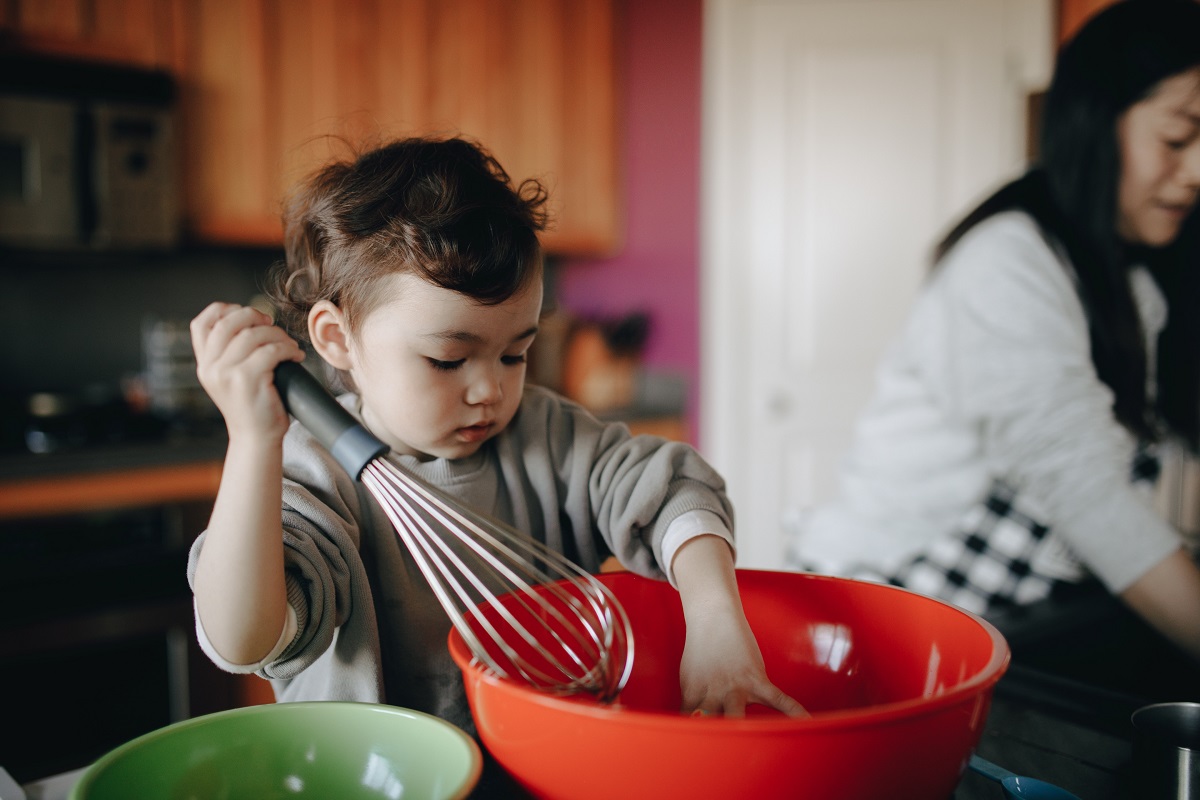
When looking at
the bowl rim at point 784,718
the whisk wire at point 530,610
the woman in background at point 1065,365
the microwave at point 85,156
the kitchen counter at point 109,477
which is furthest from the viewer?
the microwave at point 85,156

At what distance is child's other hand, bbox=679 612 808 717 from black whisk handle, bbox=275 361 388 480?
8.4 inches

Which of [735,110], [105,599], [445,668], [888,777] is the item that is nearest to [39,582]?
[105,599]

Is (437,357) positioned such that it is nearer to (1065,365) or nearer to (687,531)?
(687,531)

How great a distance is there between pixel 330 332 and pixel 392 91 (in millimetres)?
1648

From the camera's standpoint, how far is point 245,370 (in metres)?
0.47

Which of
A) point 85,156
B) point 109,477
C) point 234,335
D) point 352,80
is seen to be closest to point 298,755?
point 234,335

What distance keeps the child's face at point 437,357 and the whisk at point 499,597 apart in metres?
0.08

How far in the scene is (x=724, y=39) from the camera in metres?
2.31

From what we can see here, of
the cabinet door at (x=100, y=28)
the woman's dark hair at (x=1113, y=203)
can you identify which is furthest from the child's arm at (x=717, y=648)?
the cabinet door at (x=100, y=28)

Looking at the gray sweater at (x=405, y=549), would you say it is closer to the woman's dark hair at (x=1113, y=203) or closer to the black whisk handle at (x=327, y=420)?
the black whisk handle at (x=327, y=420)

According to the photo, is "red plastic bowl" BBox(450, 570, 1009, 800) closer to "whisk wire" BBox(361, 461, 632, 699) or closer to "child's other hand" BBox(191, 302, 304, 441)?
"whisk wire" BBox(361, 461, 632, 699)

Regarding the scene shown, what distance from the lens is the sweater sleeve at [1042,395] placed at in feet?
2.82

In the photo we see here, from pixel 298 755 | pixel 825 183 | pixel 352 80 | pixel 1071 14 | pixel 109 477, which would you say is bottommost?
pixel 109 477

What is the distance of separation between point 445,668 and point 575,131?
197cm
